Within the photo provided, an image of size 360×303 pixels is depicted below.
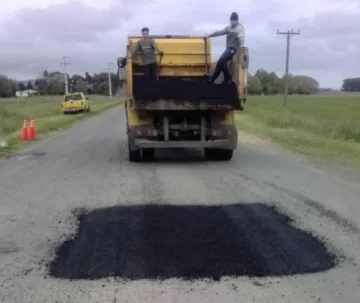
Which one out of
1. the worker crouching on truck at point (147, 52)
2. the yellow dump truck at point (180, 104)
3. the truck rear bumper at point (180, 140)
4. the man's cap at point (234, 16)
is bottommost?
the truck rear bumper at point (180, 140)

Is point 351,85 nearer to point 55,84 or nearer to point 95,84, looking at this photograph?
point 95,84

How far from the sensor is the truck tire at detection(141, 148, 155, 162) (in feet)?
43.7

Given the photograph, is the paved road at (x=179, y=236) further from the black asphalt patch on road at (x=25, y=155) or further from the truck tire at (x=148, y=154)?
the black asphalt patch on road at (x=25, y=155)

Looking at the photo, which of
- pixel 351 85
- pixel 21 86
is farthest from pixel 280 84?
pixel 21 86

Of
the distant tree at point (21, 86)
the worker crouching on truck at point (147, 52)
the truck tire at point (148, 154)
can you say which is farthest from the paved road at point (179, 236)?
the distant tree at point (21, 86)

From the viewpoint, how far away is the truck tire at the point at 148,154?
13.3 m

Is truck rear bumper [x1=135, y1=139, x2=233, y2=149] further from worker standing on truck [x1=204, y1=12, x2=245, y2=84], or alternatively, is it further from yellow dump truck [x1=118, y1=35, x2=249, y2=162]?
worker standing on truck [x1=204, y1=12, x2=245, y2=84]

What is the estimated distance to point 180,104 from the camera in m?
12.4

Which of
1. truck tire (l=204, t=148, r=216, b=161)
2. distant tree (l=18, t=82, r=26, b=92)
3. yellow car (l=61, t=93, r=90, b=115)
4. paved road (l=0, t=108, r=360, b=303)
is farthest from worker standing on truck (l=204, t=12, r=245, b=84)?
distant tree (l=18, t=82, r=26, b=92)

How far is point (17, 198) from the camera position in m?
9.01

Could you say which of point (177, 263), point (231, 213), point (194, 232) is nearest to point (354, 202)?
point (231, 213)

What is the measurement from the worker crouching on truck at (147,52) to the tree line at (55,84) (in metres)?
129

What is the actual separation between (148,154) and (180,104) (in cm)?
173

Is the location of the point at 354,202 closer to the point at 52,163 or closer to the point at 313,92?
the point at 52,163
